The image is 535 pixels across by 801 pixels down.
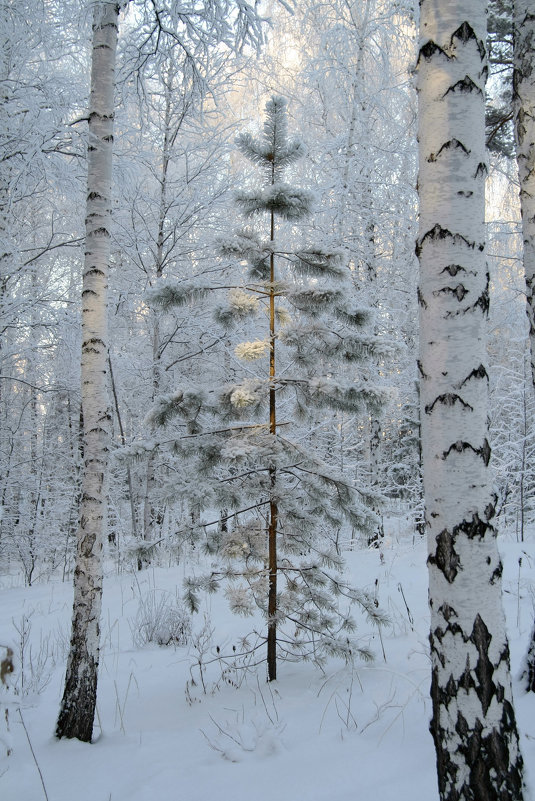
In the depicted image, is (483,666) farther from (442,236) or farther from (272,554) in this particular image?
(272,554)

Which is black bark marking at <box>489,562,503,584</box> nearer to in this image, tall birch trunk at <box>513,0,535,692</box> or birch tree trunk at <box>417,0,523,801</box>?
birch tree trunk at <box>417,0,523,801</box>

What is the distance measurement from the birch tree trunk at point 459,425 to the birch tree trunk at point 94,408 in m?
2.31

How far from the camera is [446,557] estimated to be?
170cm

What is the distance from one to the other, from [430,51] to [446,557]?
6.05 ft

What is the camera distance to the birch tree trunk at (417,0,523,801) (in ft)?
5.39

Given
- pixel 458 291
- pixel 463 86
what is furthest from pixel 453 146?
pixel 458 291

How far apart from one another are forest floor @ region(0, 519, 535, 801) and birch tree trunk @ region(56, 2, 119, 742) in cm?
31

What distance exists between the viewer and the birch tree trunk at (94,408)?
316cm

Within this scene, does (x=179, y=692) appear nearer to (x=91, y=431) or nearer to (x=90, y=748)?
(x=90, y=748)

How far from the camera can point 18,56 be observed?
6480 mm

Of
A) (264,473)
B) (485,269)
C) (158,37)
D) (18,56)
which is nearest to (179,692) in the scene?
(264,473)

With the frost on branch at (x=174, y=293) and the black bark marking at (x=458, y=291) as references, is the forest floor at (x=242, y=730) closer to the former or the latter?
the black bark marking at (x=458, y=291)

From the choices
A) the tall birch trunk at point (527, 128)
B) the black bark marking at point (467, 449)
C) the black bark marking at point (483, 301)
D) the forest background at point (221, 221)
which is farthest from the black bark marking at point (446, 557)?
the forest background at point (221, 221)

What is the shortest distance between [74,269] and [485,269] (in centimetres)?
1412
